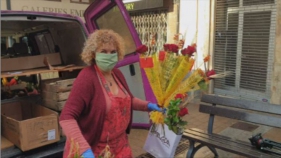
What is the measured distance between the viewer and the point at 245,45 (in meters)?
5.88

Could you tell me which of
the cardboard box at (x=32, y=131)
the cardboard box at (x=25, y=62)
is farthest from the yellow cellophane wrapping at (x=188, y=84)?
the cardboard box at (x=25, y=62)

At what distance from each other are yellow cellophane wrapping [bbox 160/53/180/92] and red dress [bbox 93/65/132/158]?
0.33 meters

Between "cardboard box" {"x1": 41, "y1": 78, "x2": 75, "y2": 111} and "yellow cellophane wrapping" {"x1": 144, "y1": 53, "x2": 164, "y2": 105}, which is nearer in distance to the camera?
"yellow cellophane wrapping" {"x1": 144, "y1": 53, "x2": 164, "y2": 105}

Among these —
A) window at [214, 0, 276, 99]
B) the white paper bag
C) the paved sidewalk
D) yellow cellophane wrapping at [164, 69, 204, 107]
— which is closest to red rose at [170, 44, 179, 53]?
yellow cellophane wrapping at [164, 69, 204, 107]

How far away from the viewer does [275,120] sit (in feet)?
9.29

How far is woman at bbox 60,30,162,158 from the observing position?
1.79 m

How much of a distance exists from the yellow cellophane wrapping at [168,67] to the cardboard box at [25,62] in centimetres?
212

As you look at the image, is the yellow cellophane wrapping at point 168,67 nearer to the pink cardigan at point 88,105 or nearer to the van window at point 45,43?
the pink cardigan at point 88,105

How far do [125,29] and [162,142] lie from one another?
2258 millimetres

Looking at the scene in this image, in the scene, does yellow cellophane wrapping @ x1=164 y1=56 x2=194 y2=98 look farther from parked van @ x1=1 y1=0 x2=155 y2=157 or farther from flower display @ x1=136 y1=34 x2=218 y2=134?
parked van @ x1=1 y1=0 x2=155 y2=157

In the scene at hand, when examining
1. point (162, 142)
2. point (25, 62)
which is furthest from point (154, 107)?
point (25, 62)

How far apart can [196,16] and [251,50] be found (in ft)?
5.27

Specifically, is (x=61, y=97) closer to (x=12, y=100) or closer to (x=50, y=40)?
(x=12, y=100)

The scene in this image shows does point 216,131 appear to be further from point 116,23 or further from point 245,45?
point 116,23
